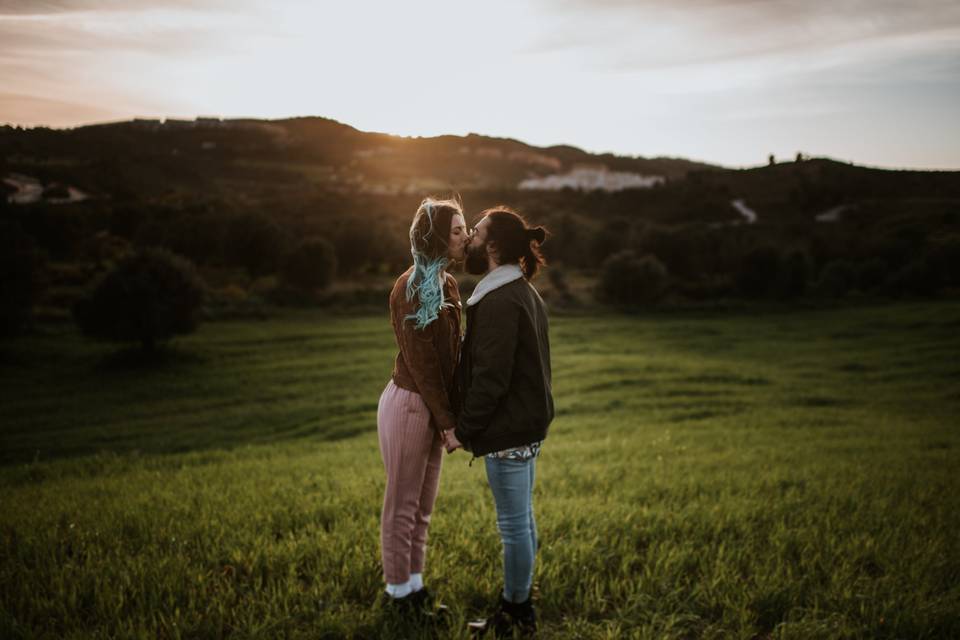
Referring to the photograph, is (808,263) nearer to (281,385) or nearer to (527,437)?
(281,385)

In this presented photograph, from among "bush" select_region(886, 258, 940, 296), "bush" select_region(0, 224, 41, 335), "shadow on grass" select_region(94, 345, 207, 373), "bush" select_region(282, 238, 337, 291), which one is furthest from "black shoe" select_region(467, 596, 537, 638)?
"bush" select_region(886, 258, 940, 296)

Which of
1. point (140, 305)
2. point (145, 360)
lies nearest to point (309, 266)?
point (140, 305)

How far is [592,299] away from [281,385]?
1336 inches

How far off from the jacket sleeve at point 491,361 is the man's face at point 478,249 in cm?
26

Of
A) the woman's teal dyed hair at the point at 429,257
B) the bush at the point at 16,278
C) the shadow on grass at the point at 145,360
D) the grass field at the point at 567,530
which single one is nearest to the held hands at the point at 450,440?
the woman's teal dyed hair at the point at 429,257

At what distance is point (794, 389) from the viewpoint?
731 inches

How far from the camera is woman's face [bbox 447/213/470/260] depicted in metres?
3.21

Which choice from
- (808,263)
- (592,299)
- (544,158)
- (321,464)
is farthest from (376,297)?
(544,158)

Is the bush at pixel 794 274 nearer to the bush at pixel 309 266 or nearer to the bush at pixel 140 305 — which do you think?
the bush at pixel 309 266

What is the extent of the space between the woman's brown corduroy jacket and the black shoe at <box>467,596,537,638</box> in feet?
3.99

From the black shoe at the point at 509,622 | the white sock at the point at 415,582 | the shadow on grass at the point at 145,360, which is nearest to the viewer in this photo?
the black shoe at the point at 509,622

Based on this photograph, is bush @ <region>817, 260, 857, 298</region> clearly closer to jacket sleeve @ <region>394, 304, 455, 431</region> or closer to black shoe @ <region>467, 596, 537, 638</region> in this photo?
black shoe @ <region>467, 596, 537, 638</region>

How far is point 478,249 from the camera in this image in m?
3.17

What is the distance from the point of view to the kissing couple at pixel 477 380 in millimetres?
3059
